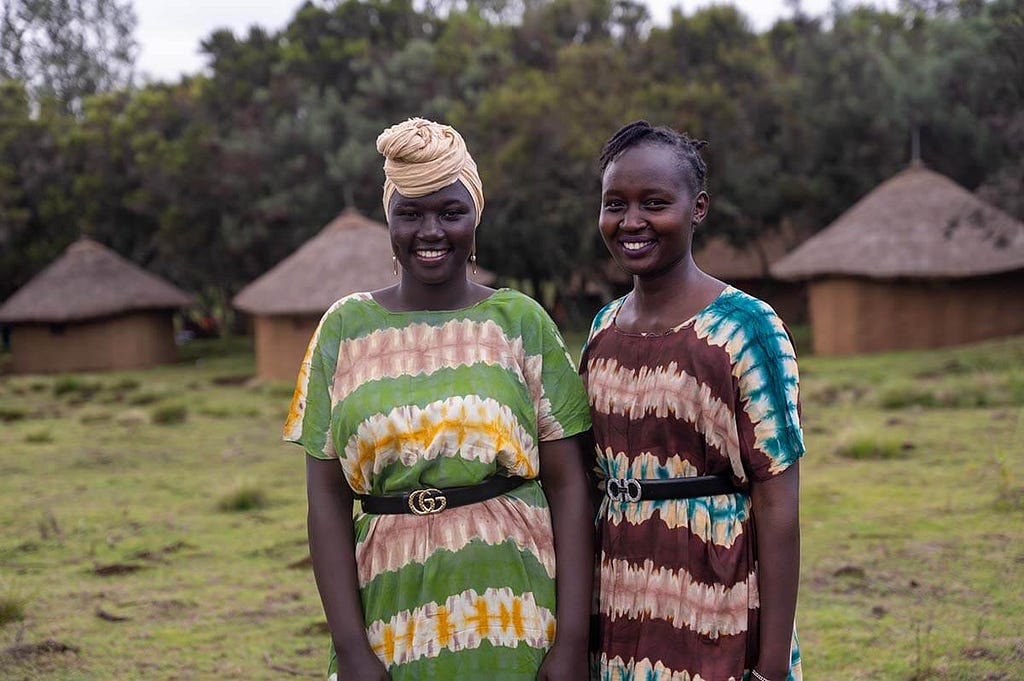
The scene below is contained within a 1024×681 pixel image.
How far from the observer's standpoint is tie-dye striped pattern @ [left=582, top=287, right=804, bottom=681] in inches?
87.0

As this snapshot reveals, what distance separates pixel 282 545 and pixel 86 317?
1723 cm

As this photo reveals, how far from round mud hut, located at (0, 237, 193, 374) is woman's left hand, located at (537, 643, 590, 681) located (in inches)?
854

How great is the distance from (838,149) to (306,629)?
65.7 feet

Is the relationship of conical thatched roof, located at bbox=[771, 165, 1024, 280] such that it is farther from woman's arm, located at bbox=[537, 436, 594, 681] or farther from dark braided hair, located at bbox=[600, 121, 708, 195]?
woman's arm, located at bbox=[537, 436, 594, 681]

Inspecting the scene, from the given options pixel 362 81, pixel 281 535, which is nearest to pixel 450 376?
pixel 281 535

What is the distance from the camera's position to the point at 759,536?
2.24m

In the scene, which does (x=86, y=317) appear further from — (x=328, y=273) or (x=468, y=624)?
(x=468, y=624)

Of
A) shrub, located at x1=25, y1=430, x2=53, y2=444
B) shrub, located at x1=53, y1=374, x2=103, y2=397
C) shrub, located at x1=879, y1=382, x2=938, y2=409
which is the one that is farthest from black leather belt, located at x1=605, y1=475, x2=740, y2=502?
shrub, located at x1=53, y1=374, x2=103, y2=397

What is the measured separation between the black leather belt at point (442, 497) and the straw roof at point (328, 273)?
53.7 feet

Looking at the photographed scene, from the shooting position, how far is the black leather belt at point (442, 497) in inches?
90.2

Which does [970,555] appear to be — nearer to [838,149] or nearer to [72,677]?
[72,677]

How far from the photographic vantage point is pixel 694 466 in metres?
2.27

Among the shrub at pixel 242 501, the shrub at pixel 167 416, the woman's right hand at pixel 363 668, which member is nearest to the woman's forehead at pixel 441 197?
the woman's right hand at pixel 363 668

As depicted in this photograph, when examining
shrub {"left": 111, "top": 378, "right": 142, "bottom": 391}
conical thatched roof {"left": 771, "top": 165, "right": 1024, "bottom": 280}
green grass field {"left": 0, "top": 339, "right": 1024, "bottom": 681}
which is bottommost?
green grass field {"left": 0, "top": 339, "right": 1024, "bottom": 681}
